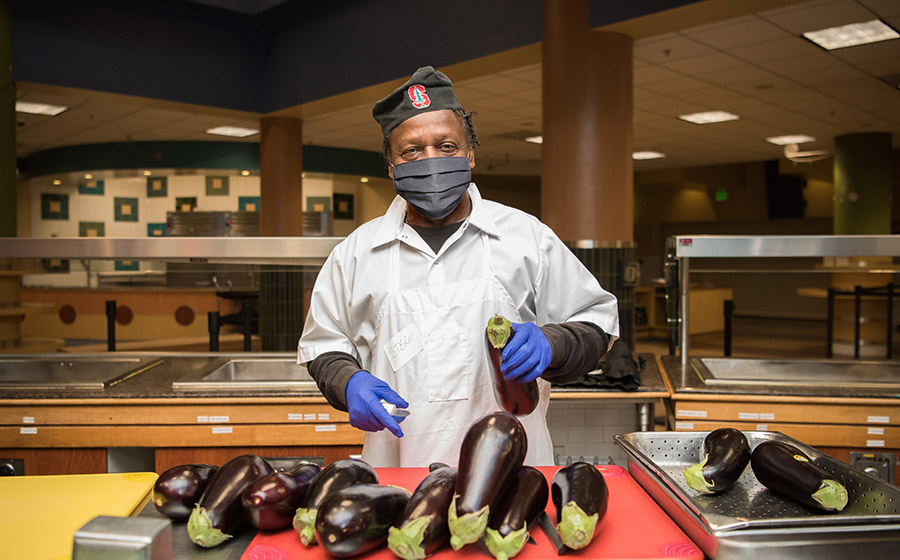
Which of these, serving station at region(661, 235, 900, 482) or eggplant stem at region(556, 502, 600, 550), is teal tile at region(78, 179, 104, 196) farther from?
eggplant stem at region(556, 502, 600, 550)

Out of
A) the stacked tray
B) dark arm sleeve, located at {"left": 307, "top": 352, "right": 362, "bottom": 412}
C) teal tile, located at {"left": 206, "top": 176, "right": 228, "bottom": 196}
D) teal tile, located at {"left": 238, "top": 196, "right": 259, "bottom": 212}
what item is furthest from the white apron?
teal tile, located at {"left": 206, "top": 176, "right": 228, "bottom": 196}

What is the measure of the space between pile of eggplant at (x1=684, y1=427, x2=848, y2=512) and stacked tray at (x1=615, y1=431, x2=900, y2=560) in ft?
0.10

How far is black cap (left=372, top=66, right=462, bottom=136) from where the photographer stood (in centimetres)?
157

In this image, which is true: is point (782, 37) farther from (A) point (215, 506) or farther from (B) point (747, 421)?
(A) point (215, 506)

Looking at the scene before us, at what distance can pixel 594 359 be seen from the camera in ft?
4.90

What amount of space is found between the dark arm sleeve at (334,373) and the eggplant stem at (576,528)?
23.3 inches

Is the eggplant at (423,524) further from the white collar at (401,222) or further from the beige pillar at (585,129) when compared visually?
the beige pillar at (585,129)

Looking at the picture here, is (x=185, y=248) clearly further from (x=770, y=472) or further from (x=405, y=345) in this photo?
(x=770, y=472)

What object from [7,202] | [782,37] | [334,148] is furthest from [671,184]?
[7,202]

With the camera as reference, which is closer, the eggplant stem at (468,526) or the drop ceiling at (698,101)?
the eggplant stem at (468,526)

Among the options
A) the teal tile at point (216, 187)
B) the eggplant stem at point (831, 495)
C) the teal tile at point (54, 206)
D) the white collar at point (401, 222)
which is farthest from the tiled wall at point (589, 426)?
the teal tile at point (54, 206)

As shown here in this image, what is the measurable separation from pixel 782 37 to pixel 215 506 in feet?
19.7

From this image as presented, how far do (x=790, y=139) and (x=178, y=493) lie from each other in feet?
36.4

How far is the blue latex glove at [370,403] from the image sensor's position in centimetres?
133
